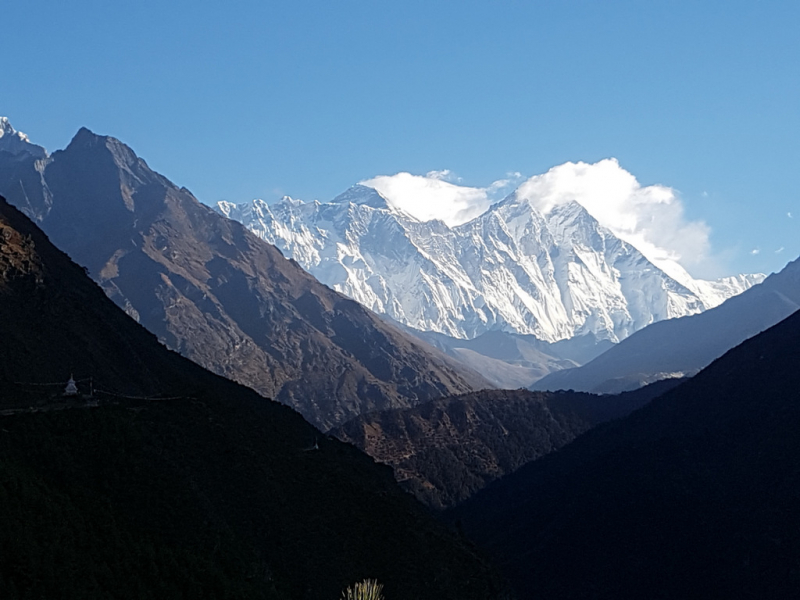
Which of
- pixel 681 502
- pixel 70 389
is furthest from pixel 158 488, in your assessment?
pixel 681 502

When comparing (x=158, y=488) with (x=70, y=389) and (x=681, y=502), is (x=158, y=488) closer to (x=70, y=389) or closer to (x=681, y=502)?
(x=70, y=389)

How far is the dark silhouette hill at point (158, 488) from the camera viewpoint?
50.0 metres

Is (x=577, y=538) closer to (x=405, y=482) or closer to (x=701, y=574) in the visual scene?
(x=701, y=574)

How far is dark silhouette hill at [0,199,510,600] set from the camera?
50031mm

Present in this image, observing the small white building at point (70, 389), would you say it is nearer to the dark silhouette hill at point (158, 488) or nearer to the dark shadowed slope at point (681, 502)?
the dark silhouette hill at point (158, 488)

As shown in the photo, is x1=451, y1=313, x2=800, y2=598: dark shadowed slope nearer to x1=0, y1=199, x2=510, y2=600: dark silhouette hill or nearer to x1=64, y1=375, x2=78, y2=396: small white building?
x1=0, y1=199, x2=510, y2=600: dark silhouette hill

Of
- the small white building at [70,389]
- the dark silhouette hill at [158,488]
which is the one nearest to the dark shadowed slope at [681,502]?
the dark silhouette hill at [158,488]

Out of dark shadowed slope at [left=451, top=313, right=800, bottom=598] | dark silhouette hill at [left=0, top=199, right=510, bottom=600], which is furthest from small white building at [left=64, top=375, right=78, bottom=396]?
dark shadowed slope at [left=451, top=313, right=800, bottom=598]

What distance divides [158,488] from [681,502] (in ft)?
286

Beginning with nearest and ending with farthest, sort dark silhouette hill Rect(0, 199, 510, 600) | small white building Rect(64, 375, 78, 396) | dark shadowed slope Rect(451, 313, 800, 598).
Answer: dark silhouette hill Rect(0, 199, 510, 600)
small white building Rect(64, 375, 78, 396)
dark shadowed slope Rect(451, 313, 800, 598)

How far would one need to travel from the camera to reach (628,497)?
133 metres

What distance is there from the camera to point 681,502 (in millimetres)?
125125

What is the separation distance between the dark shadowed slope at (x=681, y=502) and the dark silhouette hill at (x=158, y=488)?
29750mm

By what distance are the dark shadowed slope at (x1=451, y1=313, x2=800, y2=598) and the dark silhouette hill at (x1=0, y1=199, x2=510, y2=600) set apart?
2975cm
